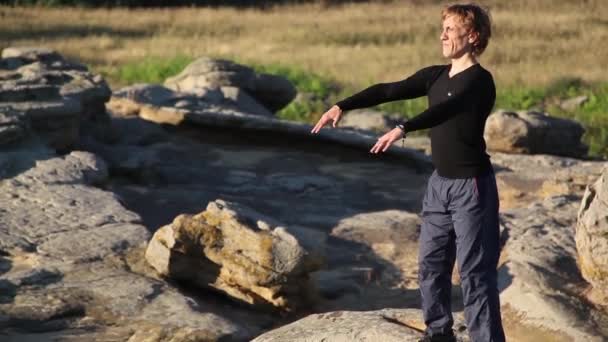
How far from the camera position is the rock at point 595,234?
6.94 meters

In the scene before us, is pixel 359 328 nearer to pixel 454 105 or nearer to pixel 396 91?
pixel 396 91

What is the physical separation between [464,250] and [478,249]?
0.18ft

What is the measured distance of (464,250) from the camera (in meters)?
5.05

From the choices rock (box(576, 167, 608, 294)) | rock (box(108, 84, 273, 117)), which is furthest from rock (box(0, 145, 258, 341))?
rock (box(108, 84, 273, 117))

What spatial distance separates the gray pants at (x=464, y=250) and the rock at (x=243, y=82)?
9589mm

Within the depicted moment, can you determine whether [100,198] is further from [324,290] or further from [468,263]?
[468,263]

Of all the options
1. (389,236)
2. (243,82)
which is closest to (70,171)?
(389,236)

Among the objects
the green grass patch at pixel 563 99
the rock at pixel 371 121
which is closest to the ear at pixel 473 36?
the rock at pixel 371 121

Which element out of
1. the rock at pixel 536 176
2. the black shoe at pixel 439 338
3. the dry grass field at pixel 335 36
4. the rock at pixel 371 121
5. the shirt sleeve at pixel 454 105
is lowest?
the dry grass field at pixel 335 36

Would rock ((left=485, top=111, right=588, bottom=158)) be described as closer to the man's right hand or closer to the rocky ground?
the rocky ground

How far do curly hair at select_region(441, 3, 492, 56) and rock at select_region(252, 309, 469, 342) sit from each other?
1.33m

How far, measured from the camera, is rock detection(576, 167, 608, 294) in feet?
22.8

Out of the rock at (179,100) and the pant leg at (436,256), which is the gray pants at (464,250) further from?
the rock at (179,100)

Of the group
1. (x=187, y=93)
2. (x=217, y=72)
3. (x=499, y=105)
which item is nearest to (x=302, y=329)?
(x=187, y=93)
